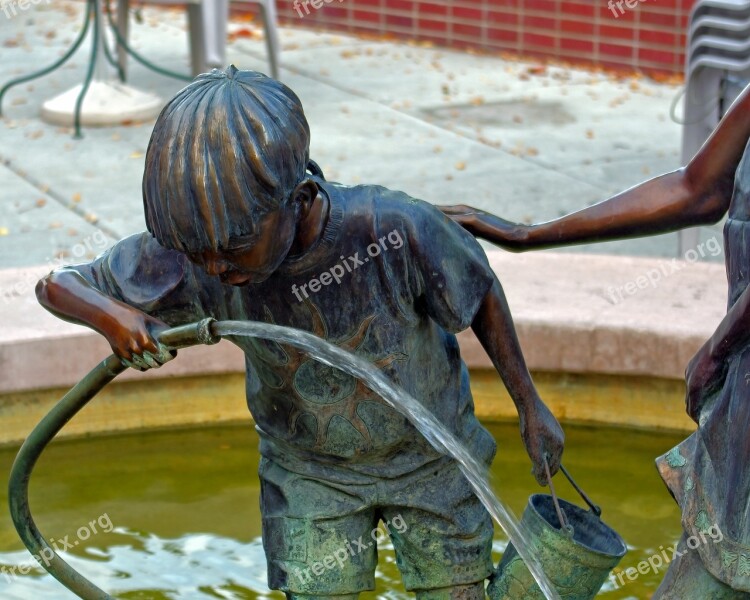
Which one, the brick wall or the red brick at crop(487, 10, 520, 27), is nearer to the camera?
the brick wall

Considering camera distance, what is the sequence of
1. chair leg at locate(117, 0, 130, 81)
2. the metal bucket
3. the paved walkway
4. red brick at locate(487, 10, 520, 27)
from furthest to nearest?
red brick at locate(487, 10, 520, 27) → chair leg at locate(117, 0, 130, 81) → the paved walkway → the metal bucket

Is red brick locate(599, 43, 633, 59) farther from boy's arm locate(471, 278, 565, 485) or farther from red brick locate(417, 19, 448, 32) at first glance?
boy's arm locate(471, 278, 565, 485)

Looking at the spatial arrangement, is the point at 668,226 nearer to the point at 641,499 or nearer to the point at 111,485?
the point at 641,499

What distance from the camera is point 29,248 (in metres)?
6.79

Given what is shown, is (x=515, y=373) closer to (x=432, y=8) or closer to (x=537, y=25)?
(x=537, y=25)

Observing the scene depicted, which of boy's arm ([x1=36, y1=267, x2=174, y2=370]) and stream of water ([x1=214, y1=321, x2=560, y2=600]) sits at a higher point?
boy's arm ([x1=36, y1=267, x2=174, y2=370])

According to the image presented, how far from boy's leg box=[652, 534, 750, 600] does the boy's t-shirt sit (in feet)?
1.66

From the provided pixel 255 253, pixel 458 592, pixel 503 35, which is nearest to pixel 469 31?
pixel 503 35

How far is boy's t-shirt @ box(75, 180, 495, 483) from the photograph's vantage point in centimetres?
264

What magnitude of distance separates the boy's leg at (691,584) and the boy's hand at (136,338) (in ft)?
3.34

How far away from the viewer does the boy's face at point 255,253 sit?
93.7 inches

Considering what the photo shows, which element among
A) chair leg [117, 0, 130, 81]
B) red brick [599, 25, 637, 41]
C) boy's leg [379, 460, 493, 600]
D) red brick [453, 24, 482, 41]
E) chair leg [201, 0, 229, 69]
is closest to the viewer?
boy's leg [379, 460, 493, 600]

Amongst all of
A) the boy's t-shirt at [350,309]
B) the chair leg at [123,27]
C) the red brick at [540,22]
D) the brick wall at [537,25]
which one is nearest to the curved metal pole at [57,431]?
the boy's t-shirt at [350,309]

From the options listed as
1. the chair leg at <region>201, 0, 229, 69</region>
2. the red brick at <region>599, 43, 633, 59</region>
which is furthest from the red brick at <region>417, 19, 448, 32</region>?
the chair leg at <region>201, 0, 229, 69</region>
